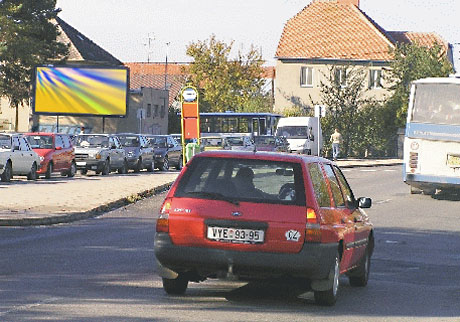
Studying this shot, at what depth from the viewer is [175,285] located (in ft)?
38.3

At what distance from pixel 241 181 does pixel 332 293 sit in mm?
1358

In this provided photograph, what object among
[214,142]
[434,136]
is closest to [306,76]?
[214,142]

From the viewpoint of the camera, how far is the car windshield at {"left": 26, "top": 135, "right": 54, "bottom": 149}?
138 ft

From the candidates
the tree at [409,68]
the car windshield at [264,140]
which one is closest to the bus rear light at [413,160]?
the car windshield at [264,140]

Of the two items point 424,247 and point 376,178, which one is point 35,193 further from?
point 376,178

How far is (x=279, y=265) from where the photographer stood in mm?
10828

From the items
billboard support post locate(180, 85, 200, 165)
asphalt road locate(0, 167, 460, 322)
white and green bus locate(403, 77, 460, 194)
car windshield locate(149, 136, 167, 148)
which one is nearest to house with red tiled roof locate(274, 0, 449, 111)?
car windshield locate(149, 136, 167, 148)

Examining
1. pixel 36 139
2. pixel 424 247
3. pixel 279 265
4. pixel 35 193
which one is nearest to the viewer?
pixel 279 265

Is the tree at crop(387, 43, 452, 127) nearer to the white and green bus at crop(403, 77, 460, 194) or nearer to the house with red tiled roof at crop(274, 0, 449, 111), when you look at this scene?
the house with red tiled roof at crop(274, 0, 449, 111)

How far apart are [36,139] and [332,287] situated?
32.2 meters

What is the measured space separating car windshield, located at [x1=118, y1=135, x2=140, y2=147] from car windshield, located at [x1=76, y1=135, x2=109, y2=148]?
2636 mm

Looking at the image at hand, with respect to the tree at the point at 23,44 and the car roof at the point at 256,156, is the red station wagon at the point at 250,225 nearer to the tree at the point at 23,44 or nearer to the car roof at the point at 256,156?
the car roof at the point at 256,156

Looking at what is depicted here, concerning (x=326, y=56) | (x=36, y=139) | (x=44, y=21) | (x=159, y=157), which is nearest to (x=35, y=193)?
(x=36, y=139)

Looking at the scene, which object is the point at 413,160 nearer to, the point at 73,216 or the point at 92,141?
the point at 73,216
